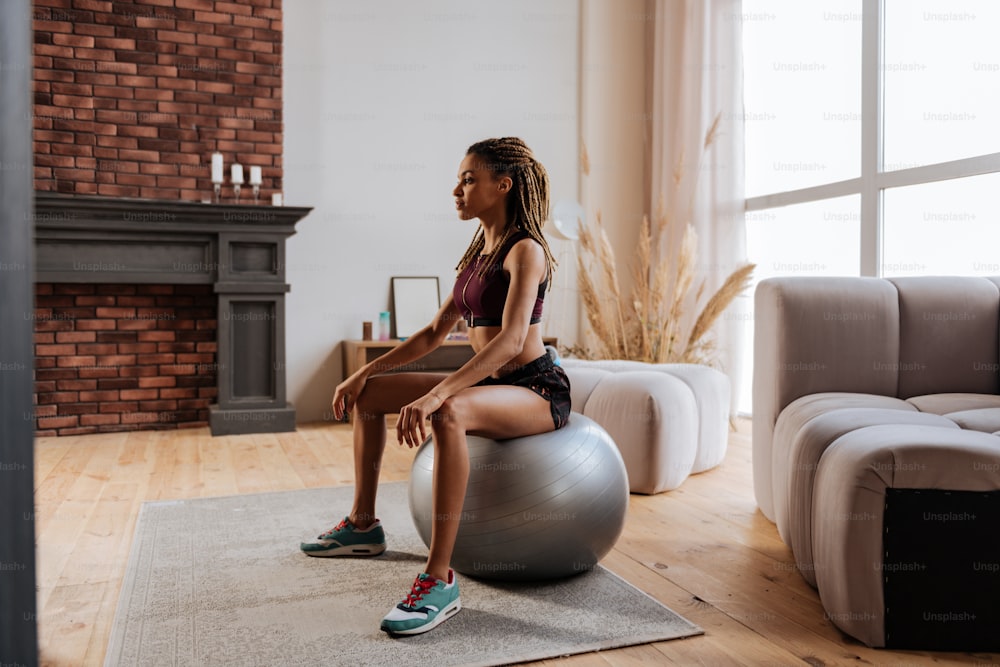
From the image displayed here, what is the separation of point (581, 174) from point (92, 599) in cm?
433

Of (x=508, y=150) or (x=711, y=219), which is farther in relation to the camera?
(x=711, y=219)

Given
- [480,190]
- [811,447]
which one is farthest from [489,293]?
[811,447]

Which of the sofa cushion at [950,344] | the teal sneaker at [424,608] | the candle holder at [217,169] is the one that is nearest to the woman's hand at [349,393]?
the teal sneaker at [424,608]

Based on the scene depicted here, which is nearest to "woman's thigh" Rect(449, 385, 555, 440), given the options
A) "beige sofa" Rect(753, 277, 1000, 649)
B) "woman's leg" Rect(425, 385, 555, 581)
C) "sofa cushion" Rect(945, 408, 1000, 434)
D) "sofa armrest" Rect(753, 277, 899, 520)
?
"woman's leg" Rect(425, 385, 555, 581)

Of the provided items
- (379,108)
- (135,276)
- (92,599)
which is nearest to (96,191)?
(135,276)

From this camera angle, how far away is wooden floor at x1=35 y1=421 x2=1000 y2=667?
1687 millimetres

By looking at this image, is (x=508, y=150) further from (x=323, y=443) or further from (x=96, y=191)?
(x=96, y=191)

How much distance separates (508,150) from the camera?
2.09 m

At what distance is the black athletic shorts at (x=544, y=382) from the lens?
2059 millimetres

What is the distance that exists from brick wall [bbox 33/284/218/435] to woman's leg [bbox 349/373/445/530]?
2647 mm

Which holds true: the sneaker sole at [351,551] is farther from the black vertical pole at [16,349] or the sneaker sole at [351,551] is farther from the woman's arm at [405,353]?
the black vertical pole at [16,349]

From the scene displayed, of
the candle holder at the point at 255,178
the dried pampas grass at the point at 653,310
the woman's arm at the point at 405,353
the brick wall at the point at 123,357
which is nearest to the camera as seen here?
the woman's arm at the point at 405,353

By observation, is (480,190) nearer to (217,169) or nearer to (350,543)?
(350,543)

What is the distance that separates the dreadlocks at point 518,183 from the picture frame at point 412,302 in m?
2.90
